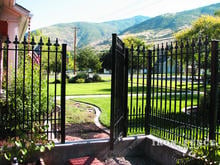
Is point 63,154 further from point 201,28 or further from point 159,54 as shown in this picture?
point 201,28

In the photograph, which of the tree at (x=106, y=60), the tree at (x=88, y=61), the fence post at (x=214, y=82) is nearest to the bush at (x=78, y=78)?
the tree at (x=88, y=61)

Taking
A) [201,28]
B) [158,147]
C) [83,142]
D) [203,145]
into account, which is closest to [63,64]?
[83,142]

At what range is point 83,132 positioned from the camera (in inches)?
284

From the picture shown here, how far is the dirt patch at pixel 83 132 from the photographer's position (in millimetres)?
6652

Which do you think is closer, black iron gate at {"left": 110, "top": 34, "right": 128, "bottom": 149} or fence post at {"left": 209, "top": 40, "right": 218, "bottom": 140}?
fence post at {"left": 209, "top": 40, "right": 218, "bottom": 140}

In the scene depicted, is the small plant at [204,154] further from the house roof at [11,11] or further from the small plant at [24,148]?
the house roof at [11,11]

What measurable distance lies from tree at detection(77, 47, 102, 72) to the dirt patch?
3568 cm

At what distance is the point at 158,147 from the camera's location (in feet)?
16.6

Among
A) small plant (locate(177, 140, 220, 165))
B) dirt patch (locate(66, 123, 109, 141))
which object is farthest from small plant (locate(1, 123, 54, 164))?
small plant (locate(177, 140, 220, 165))

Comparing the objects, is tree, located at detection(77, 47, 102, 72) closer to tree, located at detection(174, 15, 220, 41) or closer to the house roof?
tree, located at detection(174, 15, 220, 41)

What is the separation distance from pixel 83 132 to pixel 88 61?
121 ft

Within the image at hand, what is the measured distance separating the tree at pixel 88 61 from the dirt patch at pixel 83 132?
3568 centimetres

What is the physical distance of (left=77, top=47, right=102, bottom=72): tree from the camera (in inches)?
1719

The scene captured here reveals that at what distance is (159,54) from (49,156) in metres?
2.92
